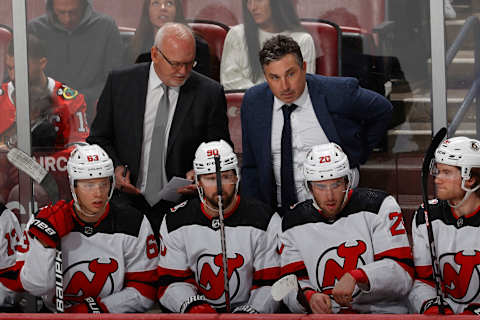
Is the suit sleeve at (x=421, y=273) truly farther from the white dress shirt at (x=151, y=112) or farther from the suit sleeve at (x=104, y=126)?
the suit sleeve at (x=104, y=126)

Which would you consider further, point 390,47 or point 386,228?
point 390,47

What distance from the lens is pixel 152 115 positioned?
3.45m

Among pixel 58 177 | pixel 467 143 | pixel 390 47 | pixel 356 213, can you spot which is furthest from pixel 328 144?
pixel 58 177

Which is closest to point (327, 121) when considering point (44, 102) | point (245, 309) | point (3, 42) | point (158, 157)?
point (158, 157)

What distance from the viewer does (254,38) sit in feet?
12.1

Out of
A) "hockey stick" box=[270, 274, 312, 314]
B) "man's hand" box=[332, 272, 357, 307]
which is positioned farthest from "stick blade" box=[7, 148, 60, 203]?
"man's hand" box=[332, 272, 357, 307]

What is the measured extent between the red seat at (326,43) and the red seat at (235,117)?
0.40m

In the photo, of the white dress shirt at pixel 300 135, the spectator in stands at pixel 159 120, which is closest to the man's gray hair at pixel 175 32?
the spectator in stands at pixel 159 120

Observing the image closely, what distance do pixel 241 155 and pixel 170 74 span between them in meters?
0.55

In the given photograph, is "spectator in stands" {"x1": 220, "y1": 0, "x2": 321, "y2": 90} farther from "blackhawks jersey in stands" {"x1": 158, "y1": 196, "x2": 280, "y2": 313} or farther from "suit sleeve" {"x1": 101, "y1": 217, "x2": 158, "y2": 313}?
"suit sleeve" {"x1": 101, "y1": 217, "x2": 158, "y2": 313}

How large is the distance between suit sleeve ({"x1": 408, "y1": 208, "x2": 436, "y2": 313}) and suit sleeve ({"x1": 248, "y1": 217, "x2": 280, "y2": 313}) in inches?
20.4

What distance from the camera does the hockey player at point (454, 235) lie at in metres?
2.86

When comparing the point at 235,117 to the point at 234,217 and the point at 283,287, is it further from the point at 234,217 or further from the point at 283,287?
the point at 283,287

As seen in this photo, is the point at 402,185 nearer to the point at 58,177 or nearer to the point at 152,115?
the point at 152,115
